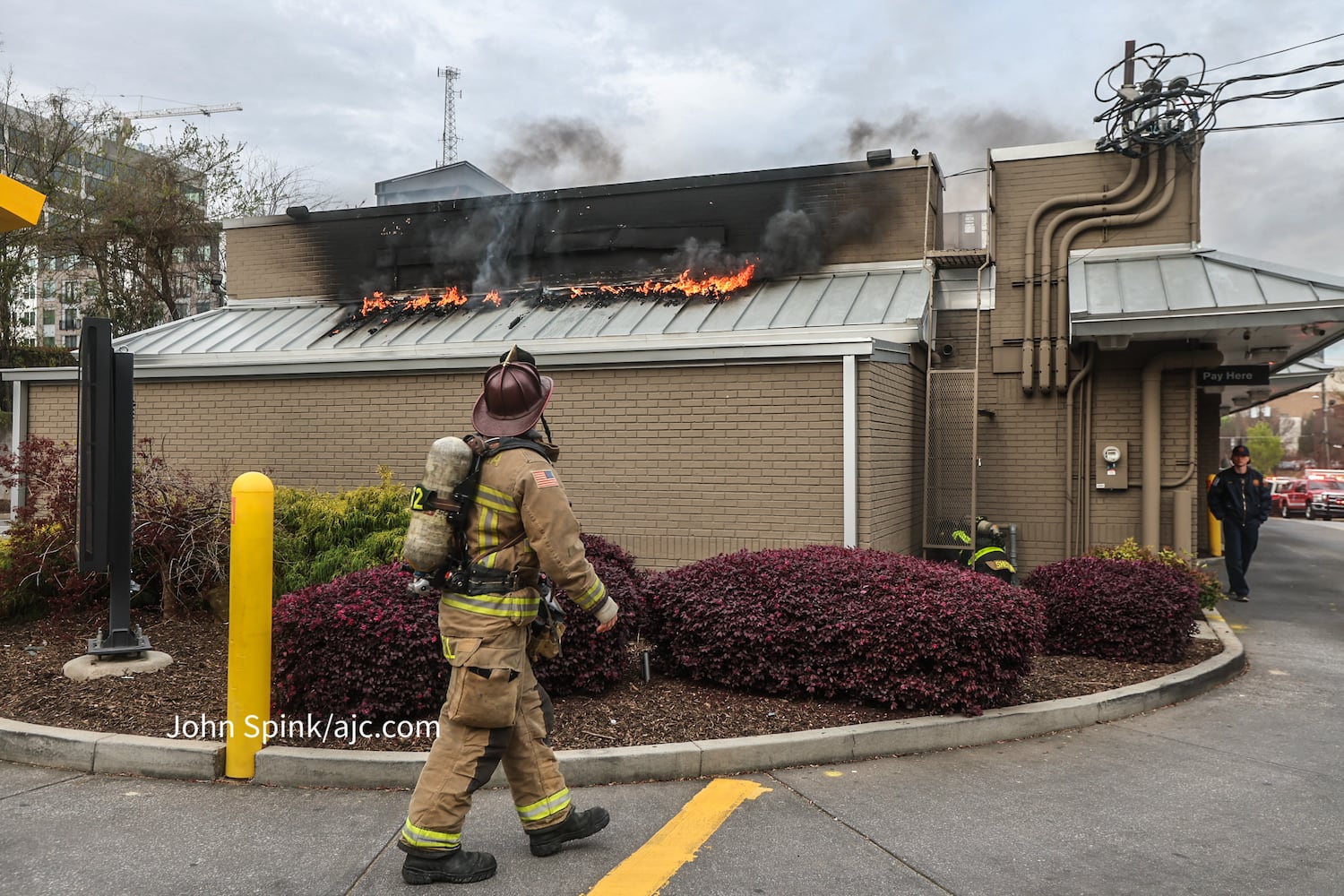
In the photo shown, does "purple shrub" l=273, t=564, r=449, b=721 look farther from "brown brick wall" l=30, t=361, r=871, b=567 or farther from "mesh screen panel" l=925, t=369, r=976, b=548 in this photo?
"mesh screen panel" l=925, t=369, r=976, b=548

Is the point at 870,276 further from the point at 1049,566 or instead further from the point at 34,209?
the point at 34,209

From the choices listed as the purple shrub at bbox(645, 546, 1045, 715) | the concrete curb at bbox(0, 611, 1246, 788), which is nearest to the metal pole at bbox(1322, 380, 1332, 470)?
the purple shrub at bbox(645, 546, 1045, 715)

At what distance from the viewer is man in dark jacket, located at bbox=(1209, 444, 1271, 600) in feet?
35.8

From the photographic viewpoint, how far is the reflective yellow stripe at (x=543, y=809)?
12.3 ft

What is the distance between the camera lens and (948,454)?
10.9 m

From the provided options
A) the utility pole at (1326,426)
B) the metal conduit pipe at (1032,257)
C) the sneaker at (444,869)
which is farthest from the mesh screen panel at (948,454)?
the utility pole at (1326,426)

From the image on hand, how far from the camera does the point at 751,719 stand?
533cm

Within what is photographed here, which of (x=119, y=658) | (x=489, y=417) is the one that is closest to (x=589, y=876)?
(x=489, y=417)

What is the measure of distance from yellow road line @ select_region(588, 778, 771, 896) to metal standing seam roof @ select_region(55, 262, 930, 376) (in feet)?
16.8

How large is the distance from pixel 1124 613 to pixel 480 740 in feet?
17.3

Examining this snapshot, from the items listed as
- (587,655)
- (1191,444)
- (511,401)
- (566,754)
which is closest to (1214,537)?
(1191,444)

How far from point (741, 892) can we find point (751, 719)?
1.82 meters

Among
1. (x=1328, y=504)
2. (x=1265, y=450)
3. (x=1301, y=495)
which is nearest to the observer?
(x=1328, y=504)

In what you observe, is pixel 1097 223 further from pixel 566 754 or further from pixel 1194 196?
pixel 566 754
